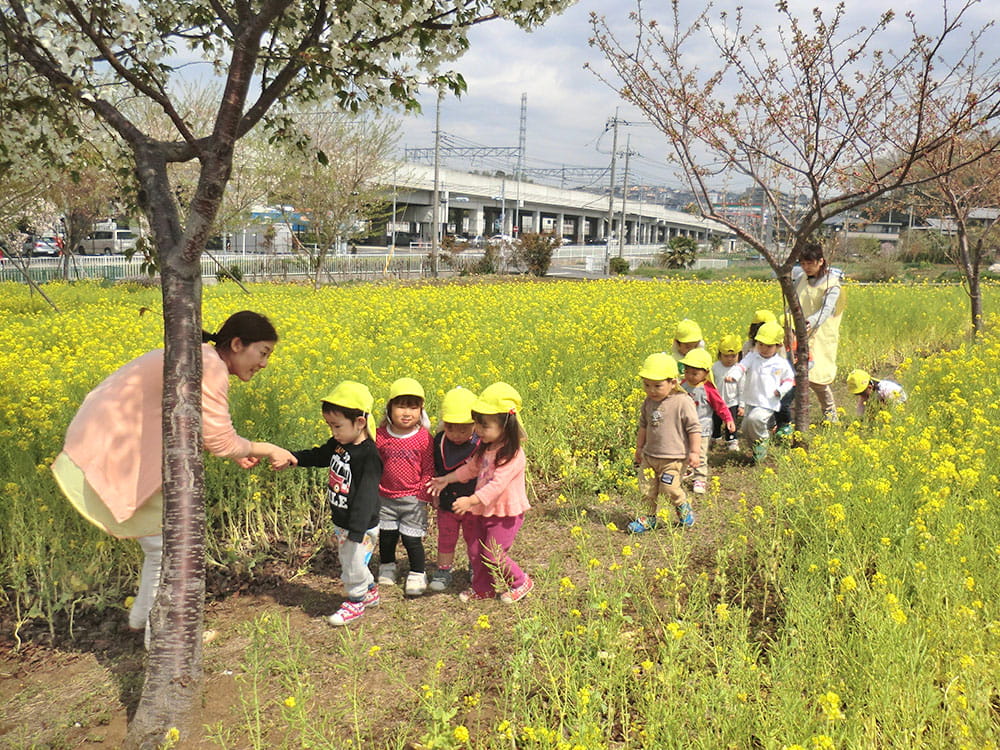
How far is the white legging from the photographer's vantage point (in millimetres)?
3260

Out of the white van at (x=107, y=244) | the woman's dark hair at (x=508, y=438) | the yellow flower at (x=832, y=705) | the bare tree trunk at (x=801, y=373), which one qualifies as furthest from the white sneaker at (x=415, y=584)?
the white van at (x=107, y=244)

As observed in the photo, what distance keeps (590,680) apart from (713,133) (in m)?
4.47

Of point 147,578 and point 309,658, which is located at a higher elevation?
point 147,578

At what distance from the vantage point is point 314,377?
5574 mm

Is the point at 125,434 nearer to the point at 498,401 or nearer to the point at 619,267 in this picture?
the point at 498,401

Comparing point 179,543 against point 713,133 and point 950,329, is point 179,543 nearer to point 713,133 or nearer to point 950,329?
point 713,133

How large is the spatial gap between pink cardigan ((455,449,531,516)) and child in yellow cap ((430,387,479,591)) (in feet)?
0.24

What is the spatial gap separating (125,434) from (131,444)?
5cm

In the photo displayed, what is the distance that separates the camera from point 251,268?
29.6 meters

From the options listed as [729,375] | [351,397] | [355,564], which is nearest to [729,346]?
[729,375]

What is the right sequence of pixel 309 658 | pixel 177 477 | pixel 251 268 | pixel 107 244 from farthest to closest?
pixel 107 244 → pixel 251 268 → pixel 309 658 → pixel 177 477

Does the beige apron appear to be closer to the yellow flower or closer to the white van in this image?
the yellow flower

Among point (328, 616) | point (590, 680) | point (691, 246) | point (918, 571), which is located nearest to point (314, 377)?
point (328, 616)

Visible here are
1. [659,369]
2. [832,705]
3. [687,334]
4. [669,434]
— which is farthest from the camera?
[687,334]
